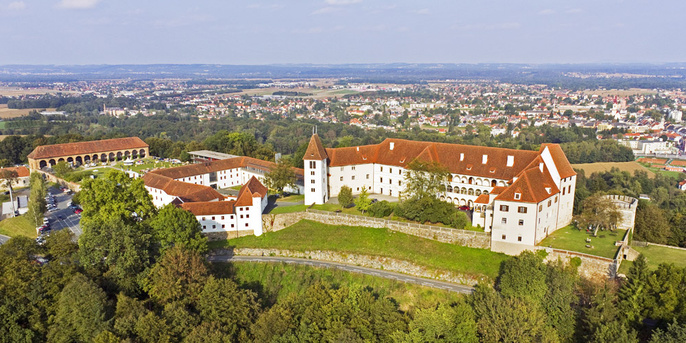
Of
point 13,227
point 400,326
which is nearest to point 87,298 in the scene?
point 400,326

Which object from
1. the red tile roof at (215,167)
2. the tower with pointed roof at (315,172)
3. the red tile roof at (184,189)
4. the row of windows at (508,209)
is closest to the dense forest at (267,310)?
the row of windows at (508,209)

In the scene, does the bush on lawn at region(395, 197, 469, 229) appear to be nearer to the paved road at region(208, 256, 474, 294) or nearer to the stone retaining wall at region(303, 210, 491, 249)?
the stone retaining wall at region(303, 210, 491, 249)

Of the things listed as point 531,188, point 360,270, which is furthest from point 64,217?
point 531,188

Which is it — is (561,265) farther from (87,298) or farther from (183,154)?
(183,154)

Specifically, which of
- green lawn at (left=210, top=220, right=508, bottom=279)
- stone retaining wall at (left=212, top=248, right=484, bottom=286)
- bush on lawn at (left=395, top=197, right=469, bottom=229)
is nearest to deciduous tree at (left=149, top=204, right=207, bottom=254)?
stone retaining wall at (left=212, top=248, right=484, bottom=286)

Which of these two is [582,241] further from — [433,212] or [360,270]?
[360,270]

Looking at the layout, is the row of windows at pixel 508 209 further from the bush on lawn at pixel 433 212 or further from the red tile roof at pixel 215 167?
the red tile roof at pixel 215 167

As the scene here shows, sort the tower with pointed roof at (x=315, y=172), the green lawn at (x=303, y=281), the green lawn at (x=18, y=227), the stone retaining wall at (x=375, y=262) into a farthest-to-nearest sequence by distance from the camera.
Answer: the green lawn at (x=18, y=227) → the tower with pointed roof at (x=315, y=172) → the stone retaining wall at (x=375, y=262) → the green lawn at (x=303, y=281)
